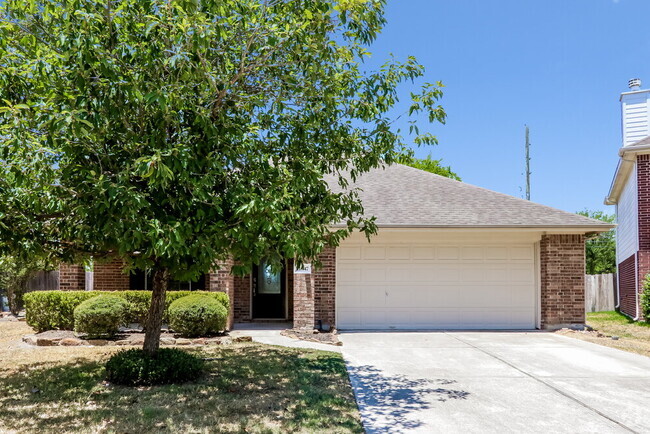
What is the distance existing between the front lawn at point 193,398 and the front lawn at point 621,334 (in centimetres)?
610

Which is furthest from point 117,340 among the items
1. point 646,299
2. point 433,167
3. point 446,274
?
point 433,167

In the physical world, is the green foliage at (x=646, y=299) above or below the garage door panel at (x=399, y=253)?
below

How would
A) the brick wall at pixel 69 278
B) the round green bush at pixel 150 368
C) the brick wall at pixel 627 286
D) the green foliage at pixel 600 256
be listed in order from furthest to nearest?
the green foliage at pixel 600 256, the brick wall at pixel 627 286, the brick wall at pixel 69 278, the round green bush at pixel 150 368

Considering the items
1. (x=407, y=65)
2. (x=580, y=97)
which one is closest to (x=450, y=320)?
(x=407, y=65)

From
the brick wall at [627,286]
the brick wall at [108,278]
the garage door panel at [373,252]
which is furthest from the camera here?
the brick wall at [627,286]

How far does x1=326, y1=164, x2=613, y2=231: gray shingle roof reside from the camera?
11977mm

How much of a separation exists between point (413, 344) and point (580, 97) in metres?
15.7

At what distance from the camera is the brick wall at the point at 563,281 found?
40.4ft

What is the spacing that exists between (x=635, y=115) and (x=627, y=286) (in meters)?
6.45

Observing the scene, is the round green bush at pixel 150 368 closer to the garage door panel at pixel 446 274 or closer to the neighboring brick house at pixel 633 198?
the garage door panel at pixel 446 274

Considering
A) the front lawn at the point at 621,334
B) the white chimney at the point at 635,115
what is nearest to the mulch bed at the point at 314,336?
the front lawn at the point at 621,334

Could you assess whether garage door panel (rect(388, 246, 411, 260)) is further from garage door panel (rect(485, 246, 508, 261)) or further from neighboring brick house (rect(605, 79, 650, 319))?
neighboring brick house (rect(605, 79, 650, 319))

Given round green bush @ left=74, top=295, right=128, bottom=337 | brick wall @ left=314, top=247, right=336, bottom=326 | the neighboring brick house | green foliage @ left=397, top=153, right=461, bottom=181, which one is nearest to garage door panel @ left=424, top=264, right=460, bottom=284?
brick wall @ left=314, top=247, right=336, bottom=326

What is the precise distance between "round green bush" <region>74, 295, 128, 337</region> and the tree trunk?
156 inches
